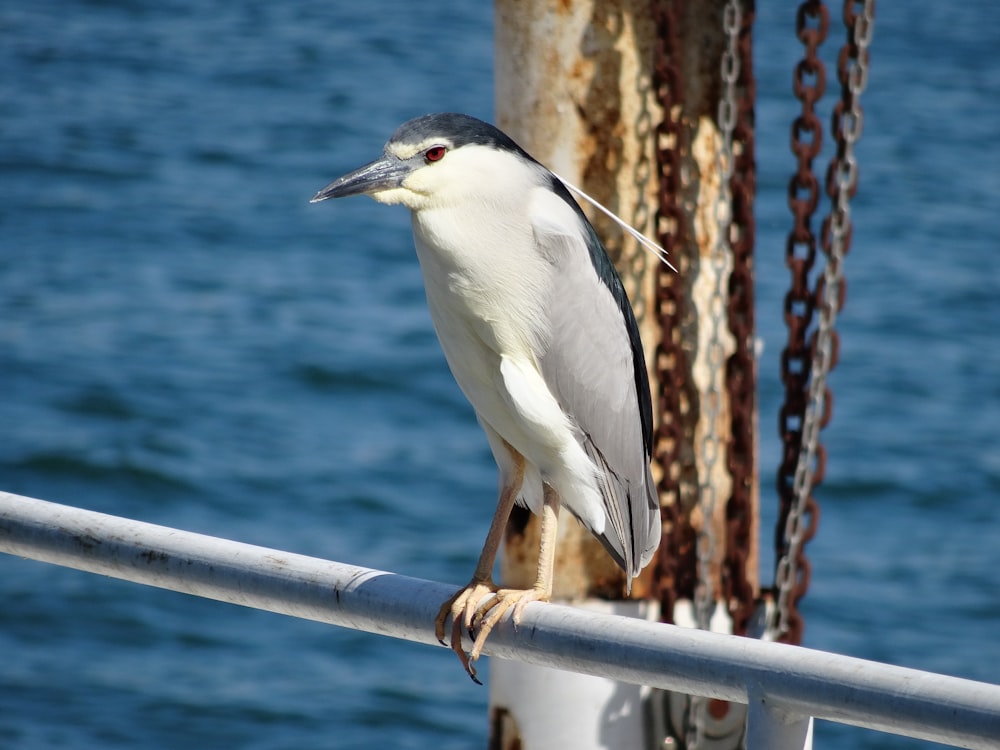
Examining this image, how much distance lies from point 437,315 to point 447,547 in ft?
14.1

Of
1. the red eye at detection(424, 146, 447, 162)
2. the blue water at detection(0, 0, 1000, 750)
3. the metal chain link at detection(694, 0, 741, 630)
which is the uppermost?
the red eye at detection(424, 146, 447, 162)

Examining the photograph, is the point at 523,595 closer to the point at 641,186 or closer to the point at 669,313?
the point at 669,313

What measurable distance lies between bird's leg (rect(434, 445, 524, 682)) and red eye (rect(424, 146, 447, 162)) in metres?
0.57

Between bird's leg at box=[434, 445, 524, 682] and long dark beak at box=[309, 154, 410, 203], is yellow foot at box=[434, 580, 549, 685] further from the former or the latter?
long dark beak at box=[309, 154, 410, 203]

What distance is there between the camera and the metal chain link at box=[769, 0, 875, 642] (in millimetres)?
2918

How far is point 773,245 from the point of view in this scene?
944cm

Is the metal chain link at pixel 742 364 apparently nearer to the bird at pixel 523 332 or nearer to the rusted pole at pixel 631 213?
the rusted pole at pixel 631 213

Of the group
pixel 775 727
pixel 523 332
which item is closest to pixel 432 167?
pixel 523 332

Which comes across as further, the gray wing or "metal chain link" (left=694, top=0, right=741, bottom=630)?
"metal chain link" (left=694, top=0, right=741, bottom=630)

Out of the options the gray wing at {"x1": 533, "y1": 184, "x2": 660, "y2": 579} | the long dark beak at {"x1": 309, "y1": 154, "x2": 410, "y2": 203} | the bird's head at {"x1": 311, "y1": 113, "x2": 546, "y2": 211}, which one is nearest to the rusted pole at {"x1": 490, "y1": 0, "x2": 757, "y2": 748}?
the gray wing at {"x1": 533, "y1": 184, "x2": 660, "y2": 579}

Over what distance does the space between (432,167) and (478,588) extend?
2.16ft

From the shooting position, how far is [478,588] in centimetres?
223

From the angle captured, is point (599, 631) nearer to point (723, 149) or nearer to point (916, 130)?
point (723, 149)

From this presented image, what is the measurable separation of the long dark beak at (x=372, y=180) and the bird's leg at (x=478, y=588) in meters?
0.58
